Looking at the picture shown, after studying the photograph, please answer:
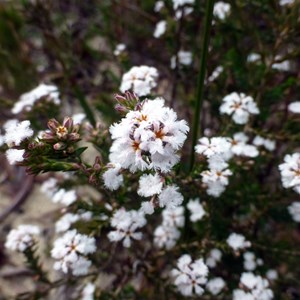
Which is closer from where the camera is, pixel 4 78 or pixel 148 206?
pixel 148 206

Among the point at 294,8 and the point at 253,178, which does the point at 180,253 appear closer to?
the point at 253,178

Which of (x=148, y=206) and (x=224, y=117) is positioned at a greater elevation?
(x=224, y=117)

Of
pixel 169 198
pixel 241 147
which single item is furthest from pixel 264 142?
pixel 169 198

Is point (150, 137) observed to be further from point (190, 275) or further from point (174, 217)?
point (174, 217)

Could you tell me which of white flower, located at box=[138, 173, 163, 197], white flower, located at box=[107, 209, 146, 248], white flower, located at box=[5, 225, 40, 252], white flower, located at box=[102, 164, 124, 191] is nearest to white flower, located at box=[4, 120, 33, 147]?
white flower, located at box=[102, 164, 124, 191]

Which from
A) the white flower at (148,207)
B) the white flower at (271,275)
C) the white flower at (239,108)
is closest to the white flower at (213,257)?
the white flower at (271,275)

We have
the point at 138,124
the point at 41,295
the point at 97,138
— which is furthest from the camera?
the point at 41,295

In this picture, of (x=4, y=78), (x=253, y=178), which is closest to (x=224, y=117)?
(x=253, y=178)

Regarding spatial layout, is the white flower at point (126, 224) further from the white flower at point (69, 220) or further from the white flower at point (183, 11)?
the white flower at point (183, 11)
